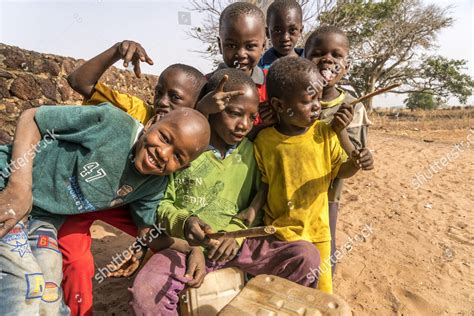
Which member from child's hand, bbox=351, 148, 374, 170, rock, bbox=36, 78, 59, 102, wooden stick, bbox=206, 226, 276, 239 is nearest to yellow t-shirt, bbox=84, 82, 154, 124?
wooden stick, bbox=206, 226, 276, 239

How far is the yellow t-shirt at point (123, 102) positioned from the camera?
2037 mm

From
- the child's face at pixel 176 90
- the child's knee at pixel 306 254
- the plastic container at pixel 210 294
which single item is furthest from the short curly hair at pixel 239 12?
the plastic container at pixel 210 294

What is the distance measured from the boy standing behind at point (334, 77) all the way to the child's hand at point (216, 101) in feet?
2.11

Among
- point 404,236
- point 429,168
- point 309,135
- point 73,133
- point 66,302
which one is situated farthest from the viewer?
point 429,168

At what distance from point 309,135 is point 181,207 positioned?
0.78 meters

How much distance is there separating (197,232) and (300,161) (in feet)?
2.29

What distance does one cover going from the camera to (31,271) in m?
1.51

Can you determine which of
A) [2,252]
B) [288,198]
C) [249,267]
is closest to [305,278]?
[249,267]

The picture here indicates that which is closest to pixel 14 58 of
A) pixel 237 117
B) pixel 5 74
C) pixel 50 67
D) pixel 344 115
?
pixel 5 74

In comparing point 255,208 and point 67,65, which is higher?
point 67,65

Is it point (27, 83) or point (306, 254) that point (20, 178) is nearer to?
point (306, 254)

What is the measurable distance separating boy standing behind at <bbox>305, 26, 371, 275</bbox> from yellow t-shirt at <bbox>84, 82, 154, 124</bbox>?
40.5 inches

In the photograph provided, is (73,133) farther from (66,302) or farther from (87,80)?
(66,302)

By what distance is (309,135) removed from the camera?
2.00 m
